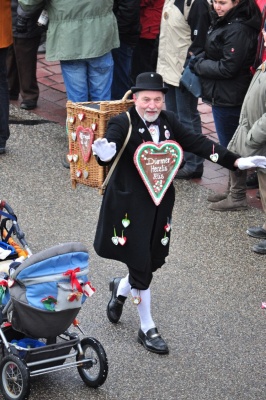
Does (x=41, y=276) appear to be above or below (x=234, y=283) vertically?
above

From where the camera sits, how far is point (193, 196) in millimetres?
8031

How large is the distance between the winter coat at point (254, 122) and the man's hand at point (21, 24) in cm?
277

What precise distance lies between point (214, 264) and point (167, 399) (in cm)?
174

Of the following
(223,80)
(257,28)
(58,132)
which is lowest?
(58,132)

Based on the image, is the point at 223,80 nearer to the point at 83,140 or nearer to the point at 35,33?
the point at 83,140

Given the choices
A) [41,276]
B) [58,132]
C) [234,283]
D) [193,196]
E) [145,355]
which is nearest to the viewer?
[41,276]

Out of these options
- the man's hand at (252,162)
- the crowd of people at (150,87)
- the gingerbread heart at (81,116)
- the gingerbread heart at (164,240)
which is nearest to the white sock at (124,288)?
the crowd of people at (150,87)

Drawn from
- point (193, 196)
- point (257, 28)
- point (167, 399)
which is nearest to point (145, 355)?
point (167, 399)

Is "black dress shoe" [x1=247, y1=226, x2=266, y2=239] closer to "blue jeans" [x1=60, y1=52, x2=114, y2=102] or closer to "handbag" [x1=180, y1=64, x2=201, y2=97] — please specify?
"handbag" [x1=180, y1=64, x2=201, y2=97]

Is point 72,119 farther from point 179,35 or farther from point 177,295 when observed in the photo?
point 177,295

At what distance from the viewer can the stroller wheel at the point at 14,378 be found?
5.03 metres

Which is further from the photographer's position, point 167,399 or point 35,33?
point 35,33

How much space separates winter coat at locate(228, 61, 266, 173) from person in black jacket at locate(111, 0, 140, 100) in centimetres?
197

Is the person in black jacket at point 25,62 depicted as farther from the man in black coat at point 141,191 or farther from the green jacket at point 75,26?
the man in black coat at point 141,191
